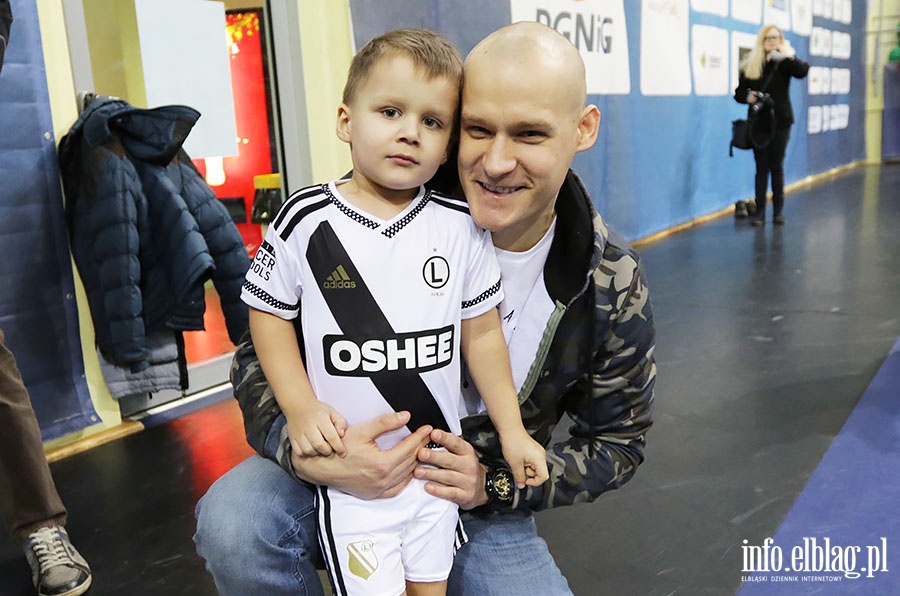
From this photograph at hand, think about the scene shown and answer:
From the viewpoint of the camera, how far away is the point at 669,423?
2754mm

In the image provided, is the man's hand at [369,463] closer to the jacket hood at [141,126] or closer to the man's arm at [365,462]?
the man's arm at [365,462]

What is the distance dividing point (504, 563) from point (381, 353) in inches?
16.6

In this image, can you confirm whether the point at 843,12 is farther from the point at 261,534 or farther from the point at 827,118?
the point at 261,534

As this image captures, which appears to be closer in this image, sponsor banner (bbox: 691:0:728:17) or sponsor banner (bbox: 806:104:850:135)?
sponsor banner (bbox: 691:0:728:17)

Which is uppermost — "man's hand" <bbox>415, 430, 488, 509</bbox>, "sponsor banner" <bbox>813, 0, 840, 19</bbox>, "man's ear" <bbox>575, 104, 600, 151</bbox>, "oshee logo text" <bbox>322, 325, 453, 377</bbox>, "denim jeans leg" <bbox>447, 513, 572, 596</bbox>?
"sponsor banner" <bbox>813, 0, 840, 19</bbox>

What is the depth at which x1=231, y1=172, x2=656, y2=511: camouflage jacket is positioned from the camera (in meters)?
1.29

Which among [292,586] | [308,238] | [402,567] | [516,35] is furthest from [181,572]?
[516,35]

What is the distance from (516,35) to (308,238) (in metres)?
0.44

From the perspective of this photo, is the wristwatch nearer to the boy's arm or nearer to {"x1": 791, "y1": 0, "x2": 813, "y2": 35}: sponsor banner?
the boy's arm

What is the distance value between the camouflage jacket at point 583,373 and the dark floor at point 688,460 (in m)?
0.62

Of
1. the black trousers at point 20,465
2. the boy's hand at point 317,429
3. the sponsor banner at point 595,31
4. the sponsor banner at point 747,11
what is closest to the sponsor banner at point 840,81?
the sponsor banner at point 747,11

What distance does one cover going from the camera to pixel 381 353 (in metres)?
1.17

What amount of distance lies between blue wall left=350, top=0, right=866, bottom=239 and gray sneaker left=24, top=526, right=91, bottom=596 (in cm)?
253

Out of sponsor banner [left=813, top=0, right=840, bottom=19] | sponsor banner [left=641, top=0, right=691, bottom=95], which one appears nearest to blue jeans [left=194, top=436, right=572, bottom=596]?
sponsor banner [left=641, top=0, right=691, bottom=95]
